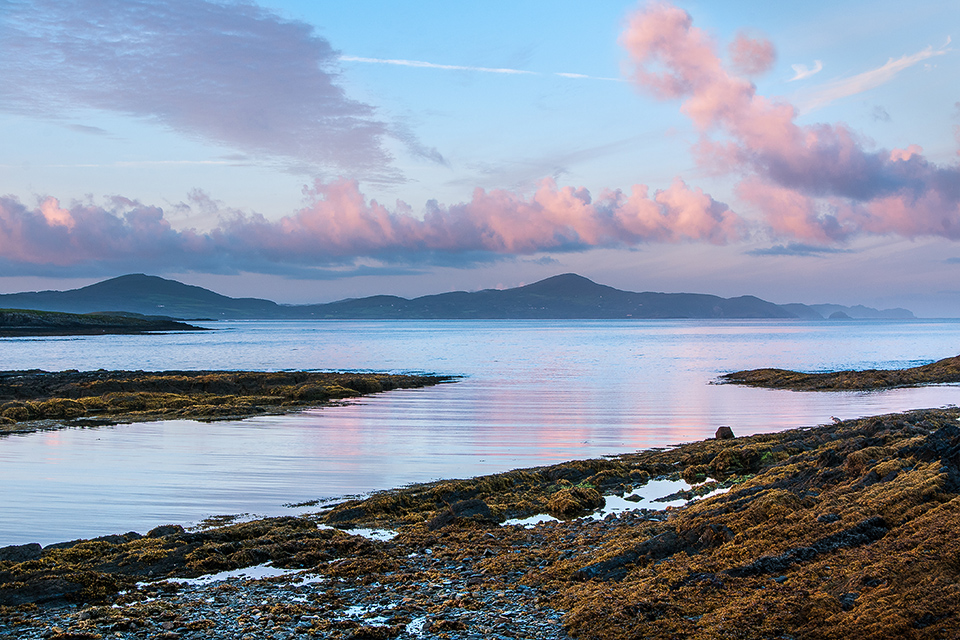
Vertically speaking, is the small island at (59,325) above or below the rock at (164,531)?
above

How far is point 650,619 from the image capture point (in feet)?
21.7

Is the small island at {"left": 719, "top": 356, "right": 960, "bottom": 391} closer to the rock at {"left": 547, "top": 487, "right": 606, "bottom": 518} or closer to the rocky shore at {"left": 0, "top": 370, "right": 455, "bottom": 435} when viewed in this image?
the rocky shore at {"left": 0, "top": 370, "right": 455, "bottom": 435}

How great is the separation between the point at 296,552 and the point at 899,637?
7019 mm

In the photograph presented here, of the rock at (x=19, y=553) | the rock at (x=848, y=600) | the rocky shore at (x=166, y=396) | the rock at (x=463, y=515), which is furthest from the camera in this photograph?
the rocky shore at (x=166, y=396)

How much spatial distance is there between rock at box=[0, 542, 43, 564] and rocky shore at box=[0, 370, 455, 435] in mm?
16207

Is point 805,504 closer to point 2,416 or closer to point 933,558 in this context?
point 933,558

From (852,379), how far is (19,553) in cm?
4190

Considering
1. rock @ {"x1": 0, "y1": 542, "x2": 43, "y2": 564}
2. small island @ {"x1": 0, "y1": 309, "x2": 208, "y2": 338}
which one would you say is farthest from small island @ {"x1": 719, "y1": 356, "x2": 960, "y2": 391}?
small island @ {"x1": 0, "y1": 309, "x2": 208, "y2": 338}

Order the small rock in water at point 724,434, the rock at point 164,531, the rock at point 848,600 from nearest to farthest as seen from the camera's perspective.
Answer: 1. the rock at point 848,600
2. the rock at point 164,531
3. the small rock in water at point 724,434

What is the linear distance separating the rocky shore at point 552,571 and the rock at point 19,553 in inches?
1.2

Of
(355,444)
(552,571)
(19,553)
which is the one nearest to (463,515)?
(552,571)

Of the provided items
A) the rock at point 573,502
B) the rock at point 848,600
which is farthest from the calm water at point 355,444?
the rock at point 848,600

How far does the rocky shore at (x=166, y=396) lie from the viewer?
25.3 meters

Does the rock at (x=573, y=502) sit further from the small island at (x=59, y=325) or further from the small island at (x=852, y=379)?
the small island at (x=59, y=325)
